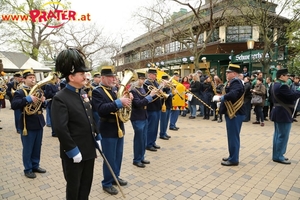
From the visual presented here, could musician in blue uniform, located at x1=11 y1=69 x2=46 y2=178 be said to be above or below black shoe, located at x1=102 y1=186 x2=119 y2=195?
above

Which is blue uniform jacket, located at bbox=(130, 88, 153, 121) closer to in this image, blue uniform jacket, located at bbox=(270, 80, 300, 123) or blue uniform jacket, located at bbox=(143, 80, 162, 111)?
blue uniform jacket, located at bbox=(143, 80, 162, 111)

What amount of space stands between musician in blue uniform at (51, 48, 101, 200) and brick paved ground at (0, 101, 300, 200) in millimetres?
1232

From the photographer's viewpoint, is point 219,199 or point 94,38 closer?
point 219,199

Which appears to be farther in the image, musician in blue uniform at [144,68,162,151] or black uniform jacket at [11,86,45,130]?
musician in blue uniform at [144,68,162,151]

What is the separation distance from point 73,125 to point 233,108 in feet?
11.8

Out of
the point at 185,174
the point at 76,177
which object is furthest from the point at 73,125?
the point at 185,174

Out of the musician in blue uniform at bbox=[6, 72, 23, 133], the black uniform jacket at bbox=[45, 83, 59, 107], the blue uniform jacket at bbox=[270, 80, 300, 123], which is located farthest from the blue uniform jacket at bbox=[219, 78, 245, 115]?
the musician in blue uniform at bbox=[6, 72, 23, 133]

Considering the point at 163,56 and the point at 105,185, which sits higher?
the point at 163,56

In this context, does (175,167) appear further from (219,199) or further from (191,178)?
(219,199)

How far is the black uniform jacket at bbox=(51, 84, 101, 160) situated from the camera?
8.21 ft

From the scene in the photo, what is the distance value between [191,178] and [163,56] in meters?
27.9

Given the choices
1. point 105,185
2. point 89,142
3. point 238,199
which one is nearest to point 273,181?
point 238,199

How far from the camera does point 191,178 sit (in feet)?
14.6

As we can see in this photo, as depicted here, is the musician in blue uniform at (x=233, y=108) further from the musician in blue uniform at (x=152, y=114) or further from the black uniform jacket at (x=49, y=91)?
the black uniform jacket at (x=49, y=91)
